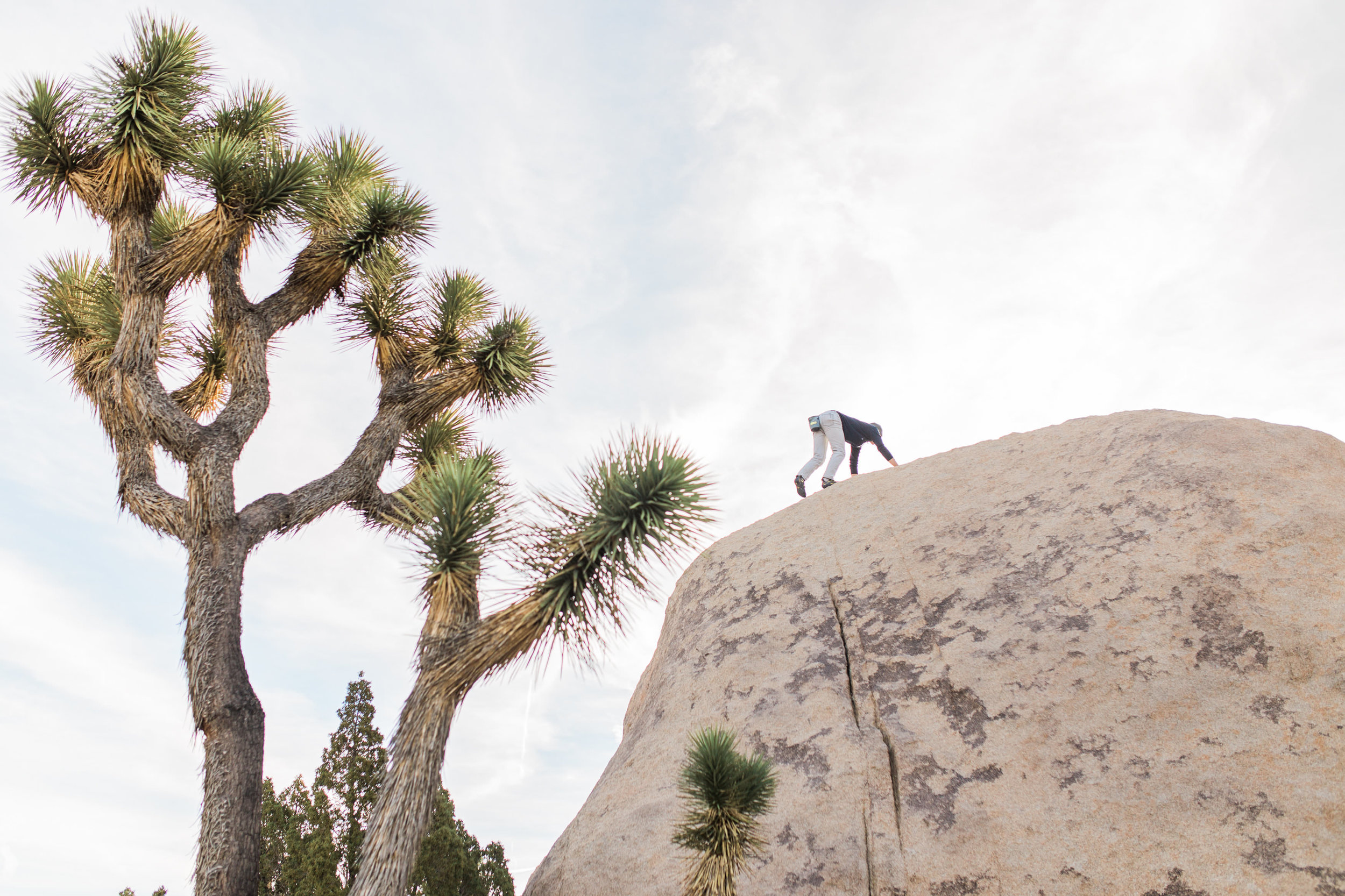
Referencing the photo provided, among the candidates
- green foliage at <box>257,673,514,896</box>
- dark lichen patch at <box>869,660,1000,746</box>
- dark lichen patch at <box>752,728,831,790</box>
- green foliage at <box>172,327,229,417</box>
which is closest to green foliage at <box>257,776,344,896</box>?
green foliage at <box>257,673,514,896</box>

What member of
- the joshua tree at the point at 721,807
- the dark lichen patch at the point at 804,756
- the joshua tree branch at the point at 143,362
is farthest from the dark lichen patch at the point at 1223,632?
the joshua tree branch at the point at 143,362

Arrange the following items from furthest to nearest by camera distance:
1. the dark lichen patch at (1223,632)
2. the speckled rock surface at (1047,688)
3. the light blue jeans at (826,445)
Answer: the light blue jeans at (826,445) → the dark lichen patch at (1223,632) → the speckled rock surface at (1047,688)

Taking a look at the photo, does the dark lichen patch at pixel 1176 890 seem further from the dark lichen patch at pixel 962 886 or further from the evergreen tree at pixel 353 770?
the evergreen tree at pixel 353 770

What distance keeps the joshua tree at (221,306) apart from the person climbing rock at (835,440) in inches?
160

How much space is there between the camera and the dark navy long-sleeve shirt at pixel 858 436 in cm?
1148

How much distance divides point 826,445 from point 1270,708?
6896 mm

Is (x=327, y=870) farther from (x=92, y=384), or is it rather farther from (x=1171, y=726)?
(x=1171, y=726)

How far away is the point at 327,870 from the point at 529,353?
10.4 m

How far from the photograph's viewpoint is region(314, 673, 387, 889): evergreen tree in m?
15.0

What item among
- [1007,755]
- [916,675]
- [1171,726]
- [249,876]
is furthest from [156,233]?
[1171,726]

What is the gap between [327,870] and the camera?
14.2 metres

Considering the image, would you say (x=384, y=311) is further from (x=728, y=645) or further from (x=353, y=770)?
(x=353, y=770)

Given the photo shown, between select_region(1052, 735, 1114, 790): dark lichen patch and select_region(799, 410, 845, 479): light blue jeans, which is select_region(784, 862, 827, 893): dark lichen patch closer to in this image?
select_region(1052, 735, 1114, 790): dark lichen patch

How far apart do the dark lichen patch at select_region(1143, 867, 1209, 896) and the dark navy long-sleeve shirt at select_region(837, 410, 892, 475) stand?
7.15m
